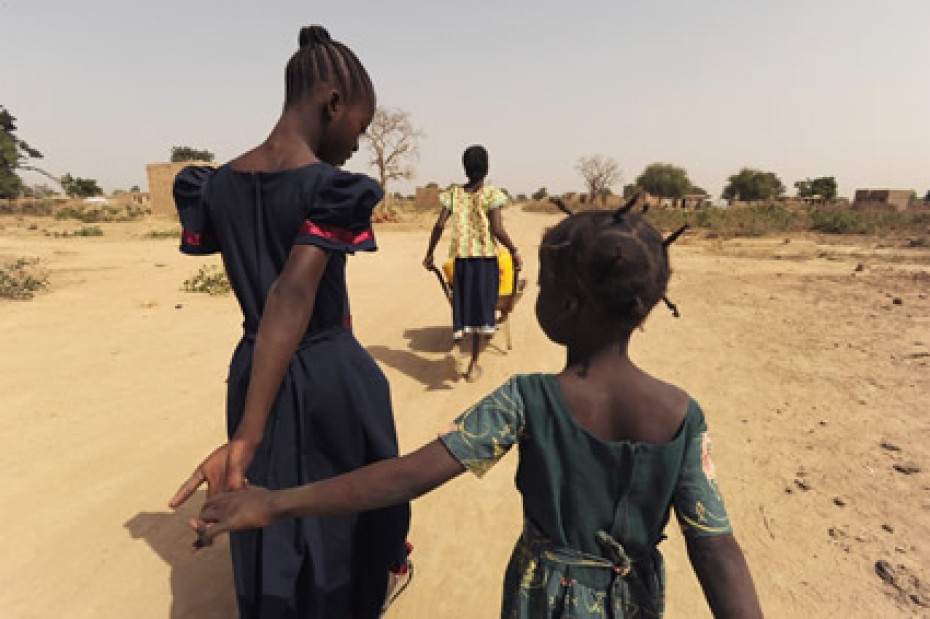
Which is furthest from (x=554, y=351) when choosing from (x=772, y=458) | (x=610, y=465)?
(x=610, y=465)

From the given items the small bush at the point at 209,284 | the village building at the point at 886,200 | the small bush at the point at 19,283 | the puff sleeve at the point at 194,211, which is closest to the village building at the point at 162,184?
the small bush at the point at 19,283

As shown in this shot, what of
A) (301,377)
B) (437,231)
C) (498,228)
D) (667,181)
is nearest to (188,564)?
(301,377)

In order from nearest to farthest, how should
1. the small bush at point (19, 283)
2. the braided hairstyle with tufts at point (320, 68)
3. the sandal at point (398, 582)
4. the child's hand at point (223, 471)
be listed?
the child's hand at point (223, 471), the braided hairstyle with tufts at point (320, 68), the sandal at point (398, 582), the small bush at point (19, 283)

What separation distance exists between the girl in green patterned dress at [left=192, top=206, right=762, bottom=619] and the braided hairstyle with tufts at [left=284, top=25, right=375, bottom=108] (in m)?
0.81

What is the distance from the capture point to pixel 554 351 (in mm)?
5484

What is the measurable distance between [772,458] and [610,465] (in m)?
2.79

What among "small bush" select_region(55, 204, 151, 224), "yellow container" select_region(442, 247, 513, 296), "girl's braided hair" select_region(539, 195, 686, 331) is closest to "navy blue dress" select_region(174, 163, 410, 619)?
"girl's braided hair" select_region(539, 195, 686, 331)

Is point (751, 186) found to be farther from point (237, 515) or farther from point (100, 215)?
point (237, 515)

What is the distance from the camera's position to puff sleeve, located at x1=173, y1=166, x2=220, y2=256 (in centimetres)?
162

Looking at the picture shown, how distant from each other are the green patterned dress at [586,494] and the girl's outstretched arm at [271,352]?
49cm

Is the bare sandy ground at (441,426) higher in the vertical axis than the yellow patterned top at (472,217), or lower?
lower

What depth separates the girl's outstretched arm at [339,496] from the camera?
1077 millimetres

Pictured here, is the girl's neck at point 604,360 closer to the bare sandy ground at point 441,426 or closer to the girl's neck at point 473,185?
the bare sandy ground at point 441,426

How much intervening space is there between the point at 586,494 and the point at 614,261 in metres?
0.52
